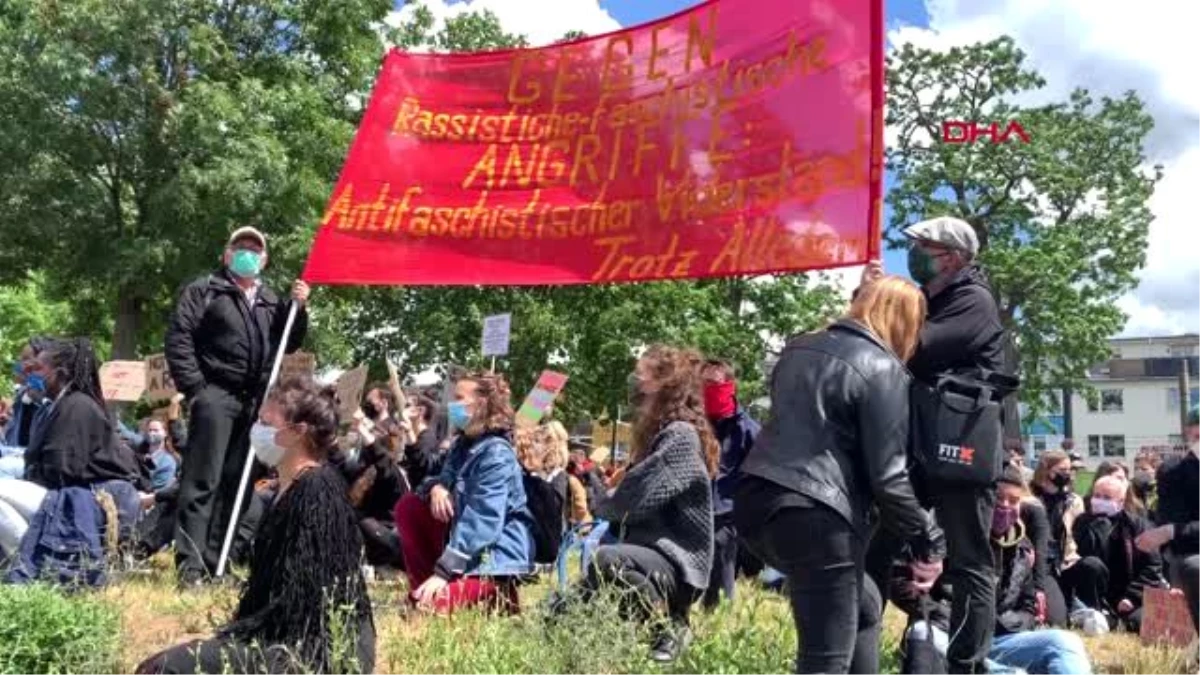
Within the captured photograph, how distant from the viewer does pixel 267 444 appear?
15.4 ft

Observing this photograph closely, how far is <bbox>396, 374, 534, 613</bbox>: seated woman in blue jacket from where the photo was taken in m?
6.10

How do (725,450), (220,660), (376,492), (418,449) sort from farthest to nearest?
(418,449), (376,492), (725,450), (220,660)

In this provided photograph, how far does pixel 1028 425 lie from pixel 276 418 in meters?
43.5

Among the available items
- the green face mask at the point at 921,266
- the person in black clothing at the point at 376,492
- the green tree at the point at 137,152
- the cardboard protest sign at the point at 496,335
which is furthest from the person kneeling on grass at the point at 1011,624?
the green tree at the point at 137,152

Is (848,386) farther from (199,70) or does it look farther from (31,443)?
(199,70)

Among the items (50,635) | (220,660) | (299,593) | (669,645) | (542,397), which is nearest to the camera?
(220,660)

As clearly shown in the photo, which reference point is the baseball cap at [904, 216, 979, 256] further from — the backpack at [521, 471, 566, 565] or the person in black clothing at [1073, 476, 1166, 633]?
the person in black clothing at [1073, 476, 1166, 633]

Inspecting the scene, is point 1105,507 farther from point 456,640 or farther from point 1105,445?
point 1105,445

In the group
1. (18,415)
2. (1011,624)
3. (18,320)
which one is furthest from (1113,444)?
(18,415)

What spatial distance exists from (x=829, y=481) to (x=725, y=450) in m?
3.71

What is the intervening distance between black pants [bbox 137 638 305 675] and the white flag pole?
2541 millimetres

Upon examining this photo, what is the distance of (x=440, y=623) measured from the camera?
5383 mm

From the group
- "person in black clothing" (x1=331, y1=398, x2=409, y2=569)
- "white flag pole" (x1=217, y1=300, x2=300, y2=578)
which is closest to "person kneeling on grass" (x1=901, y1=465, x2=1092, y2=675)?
"white flag pole" (x1=217, y1=300, x2=300, y2=578)

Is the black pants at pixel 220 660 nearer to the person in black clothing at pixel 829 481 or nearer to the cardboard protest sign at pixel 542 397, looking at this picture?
the person in black clothing at pixel 829 481
